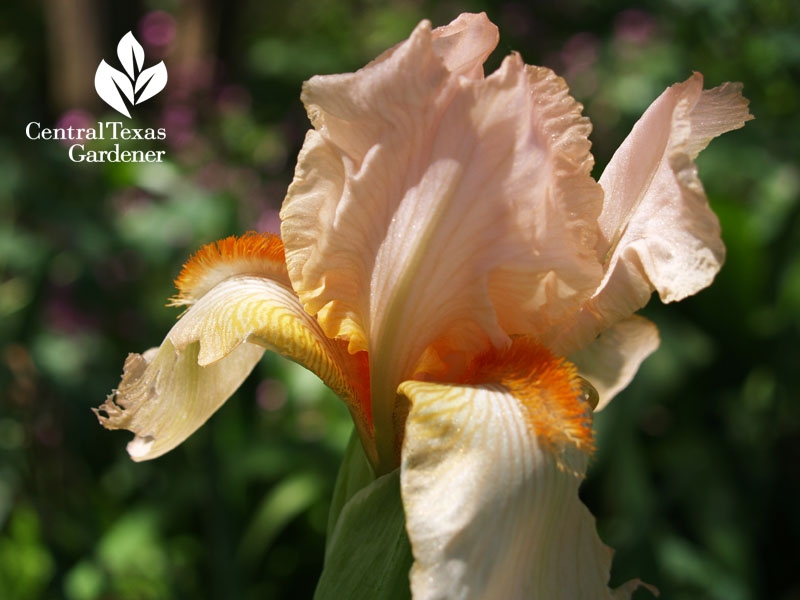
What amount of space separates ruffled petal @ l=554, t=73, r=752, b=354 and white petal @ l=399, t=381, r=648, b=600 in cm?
17

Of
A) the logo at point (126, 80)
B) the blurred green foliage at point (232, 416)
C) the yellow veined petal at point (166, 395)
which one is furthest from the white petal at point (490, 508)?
the logo at point (126, 80)

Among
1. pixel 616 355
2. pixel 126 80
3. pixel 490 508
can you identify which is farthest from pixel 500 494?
pixel 126 80

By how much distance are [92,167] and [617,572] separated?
1.98 meters

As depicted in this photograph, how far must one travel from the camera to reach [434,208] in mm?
744

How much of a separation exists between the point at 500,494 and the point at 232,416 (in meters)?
1.70

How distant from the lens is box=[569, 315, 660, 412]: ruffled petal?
39.6 inches

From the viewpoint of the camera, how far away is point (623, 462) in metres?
2.12

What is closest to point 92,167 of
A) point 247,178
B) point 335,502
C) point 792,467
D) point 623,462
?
point 247,178

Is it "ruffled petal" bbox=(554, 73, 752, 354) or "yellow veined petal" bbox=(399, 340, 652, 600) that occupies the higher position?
"ruffled petal" bbox=(554, 73, 752, 354)

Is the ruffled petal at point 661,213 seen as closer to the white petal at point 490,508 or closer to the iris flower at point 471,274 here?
the iris flower at point 471,274

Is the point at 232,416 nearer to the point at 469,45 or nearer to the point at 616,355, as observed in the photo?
the point at 616,355

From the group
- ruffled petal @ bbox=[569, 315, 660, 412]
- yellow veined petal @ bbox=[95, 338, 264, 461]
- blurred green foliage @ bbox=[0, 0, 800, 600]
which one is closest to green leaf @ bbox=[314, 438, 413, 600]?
yellow veined petal @ bbox=[95, 338, 264, 461]

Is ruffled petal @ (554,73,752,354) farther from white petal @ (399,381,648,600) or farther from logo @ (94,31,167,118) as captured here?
logo @ (94,31,167,118)

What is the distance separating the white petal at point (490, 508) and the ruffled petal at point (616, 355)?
33cm
